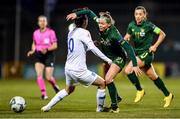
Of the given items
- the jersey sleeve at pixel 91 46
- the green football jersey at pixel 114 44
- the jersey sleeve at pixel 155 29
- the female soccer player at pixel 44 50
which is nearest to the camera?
the jersey sleeve at pixel 91 46

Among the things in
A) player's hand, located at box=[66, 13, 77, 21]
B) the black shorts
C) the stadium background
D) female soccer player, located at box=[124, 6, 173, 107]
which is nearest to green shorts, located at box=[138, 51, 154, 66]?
female soccer player, located at box=[124, 6, 173, 107]

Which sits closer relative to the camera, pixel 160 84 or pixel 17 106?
pixel 17 106

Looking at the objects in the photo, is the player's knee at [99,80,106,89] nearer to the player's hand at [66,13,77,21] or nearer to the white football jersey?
the white football jersey

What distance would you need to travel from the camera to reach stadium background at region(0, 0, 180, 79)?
A: 42.5m

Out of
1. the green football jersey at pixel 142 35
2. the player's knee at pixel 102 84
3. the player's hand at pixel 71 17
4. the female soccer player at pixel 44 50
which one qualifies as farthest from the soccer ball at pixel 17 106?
the female soccer player at pixel 44 50

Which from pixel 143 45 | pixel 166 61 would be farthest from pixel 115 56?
pixel 166 61

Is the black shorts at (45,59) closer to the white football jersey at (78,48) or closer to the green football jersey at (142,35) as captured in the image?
the green football jersey at (142,35)

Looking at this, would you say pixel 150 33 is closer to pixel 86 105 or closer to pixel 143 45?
pixel 143 45

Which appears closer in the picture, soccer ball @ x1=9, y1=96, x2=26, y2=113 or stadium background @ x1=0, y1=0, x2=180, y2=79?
soccer ball @ x1=9, y1=96, x2=26, y2=113

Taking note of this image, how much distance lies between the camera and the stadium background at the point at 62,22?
1672 inches

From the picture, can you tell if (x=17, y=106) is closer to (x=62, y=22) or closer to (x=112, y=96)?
(x=112, y=96)

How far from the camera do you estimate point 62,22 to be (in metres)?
44.3

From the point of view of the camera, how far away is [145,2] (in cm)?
4500

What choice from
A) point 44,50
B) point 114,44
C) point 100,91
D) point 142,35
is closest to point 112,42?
point 114,44
